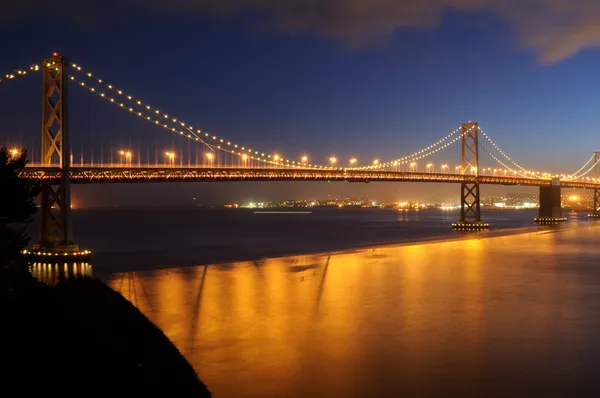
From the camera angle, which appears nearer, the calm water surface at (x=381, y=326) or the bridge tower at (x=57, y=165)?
the calm water surface at (x=381, y=326)

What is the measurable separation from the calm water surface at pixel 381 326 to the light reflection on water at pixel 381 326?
0.04 m

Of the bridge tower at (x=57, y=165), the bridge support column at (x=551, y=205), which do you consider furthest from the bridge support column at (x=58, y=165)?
the bridge support column at (x=551, y=205)

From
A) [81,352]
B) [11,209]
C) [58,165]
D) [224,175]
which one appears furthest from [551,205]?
[81,352]

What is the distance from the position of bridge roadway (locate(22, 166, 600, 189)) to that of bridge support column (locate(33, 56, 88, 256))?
0.85 m

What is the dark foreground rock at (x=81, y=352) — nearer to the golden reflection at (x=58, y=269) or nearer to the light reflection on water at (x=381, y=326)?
the light reflection on water at (x=381, y=326)

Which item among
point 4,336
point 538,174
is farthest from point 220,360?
point 538,174

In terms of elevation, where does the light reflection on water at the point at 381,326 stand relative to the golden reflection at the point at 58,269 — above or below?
below

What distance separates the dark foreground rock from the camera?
8609 millimetres

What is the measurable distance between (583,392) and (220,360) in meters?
6.60

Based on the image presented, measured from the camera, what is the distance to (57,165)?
106 feet

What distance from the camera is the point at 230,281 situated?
2425cm

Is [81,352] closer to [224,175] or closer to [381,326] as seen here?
[381,326]

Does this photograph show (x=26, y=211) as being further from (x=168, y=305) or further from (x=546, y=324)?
(x=546, y=324)

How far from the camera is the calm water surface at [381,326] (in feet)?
35.7
